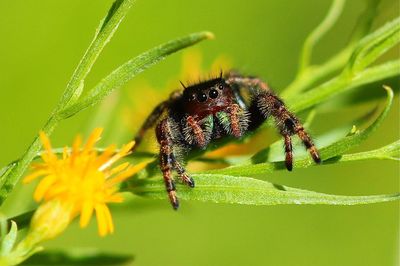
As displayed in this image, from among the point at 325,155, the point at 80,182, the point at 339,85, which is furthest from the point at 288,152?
the point at 80,182

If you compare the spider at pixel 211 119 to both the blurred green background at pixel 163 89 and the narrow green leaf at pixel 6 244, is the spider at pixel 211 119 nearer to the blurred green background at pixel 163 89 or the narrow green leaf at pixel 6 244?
the narrow green leaf at pixel 6 244

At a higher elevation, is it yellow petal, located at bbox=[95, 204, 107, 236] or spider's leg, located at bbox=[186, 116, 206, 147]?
spider's leg, located at bbox=[186, 116, 206, 147]

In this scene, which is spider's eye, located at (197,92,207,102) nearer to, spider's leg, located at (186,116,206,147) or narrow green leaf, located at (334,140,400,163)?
spider's leg, located at (186,116,206,147)

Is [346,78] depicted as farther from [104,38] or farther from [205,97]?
[104,38]

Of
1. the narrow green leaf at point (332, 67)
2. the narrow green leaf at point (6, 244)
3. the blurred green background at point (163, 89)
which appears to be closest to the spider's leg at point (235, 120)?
the narrow green leaf at point (332, 67)

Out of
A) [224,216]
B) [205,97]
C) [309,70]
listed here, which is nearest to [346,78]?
[309,70]

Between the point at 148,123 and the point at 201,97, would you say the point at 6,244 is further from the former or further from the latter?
the point at 148,123

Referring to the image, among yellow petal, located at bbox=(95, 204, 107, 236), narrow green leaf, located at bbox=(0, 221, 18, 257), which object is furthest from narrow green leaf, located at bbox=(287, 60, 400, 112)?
narrow green leaf, located at bbox=(0, 221, 18, 257)
